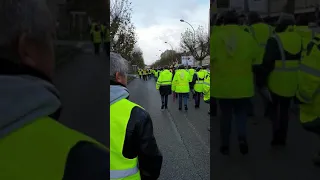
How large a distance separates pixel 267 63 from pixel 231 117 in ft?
0.60

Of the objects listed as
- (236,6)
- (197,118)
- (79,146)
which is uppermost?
(236,6)

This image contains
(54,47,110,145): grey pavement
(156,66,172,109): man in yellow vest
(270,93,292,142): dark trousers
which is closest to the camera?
(54,47,110,145): grey pavement

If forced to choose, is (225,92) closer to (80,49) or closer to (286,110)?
(286,110)

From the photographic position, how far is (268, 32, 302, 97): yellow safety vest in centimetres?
98

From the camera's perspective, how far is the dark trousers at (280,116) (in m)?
1.01

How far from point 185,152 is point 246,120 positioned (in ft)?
14.2

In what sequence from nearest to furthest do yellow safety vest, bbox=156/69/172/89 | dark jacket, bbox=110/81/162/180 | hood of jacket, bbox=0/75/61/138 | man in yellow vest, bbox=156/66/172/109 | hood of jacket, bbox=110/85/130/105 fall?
hood of jacket, bbox=0/75/61/138 → hood of jacket, bbox=110/85/130/105 → dark jacket, bbox=110/81/162/180 → man in yellow vest, bbox=156/66/172/109 → yellow safety vest, bbox=156/69/172/89

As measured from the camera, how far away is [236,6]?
3.17 ft

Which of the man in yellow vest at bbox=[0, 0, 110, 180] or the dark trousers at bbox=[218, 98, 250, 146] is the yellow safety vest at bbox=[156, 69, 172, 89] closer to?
the dark trousers at bbox=[218, 98, 250, 146]

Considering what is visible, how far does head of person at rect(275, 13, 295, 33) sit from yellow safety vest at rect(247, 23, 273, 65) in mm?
27

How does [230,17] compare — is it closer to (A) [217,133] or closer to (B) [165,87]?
(A) [217,133]

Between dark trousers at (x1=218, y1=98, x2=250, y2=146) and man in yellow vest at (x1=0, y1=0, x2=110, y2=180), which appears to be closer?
man in yellow vest at (x1=0, y1=0, x2=110, y2=180)

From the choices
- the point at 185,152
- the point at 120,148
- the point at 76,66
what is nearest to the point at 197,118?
the point at 185,152

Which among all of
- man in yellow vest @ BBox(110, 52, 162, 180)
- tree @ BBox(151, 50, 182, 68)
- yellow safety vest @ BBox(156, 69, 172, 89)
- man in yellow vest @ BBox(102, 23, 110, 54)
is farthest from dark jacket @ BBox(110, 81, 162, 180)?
yellow safety vest @ BBox(156, 69, 172, 89)
